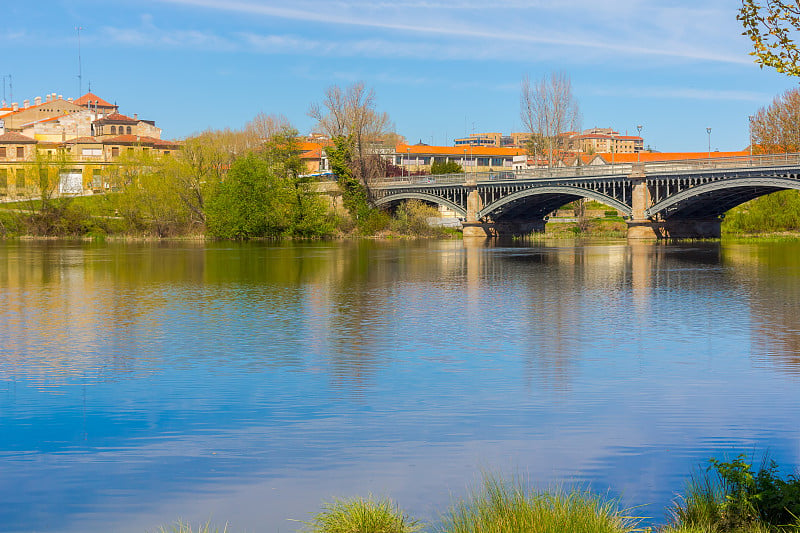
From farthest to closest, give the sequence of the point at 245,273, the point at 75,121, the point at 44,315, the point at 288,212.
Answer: the point at 75,121 → the point at 288,212 → the point at 245,273 → the point at 44,315

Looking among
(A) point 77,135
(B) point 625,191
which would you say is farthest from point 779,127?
(A) point 77,135

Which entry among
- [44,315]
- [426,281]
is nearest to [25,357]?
[44,315]

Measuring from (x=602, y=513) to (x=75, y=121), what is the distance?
16434cm

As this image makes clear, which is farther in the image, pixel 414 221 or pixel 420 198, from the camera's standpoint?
pixel 420 198

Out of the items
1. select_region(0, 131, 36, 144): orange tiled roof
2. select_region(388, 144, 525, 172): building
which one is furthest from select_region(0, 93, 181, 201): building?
select_region(388, 144, 525, 172): building

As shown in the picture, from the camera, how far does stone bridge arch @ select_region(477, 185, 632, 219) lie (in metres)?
83.2

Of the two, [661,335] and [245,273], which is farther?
[245,273]

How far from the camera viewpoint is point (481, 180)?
97.4 m

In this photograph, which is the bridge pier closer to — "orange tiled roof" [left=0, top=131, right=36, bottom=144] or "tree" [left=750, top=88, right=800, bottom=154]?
"tree" [left=750, top=88, right=800, bottom=154]

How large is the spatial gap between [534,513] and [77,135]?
16338 cm

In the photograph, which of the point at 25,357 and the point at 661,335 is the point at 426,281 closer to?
the point at 661,335

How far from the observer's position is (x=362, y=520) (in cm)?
802

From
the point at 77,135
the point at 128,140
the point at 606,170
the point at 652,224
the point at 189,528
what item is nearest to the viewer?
the point at 189,528

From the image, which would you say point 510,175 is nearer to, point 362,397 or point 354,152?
point 354,152
